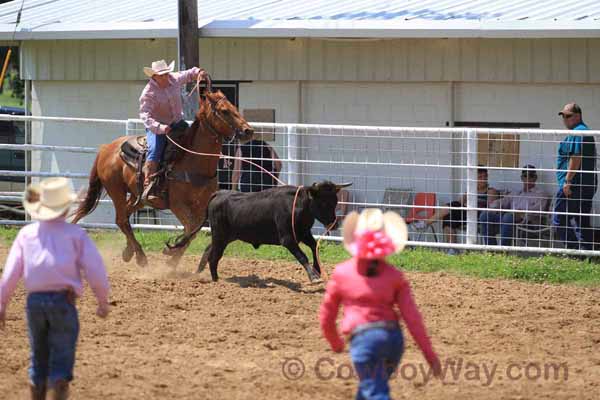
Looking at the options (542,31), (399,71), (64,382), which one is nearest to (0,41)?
(399,71)

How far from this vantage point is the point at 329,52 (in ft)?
50.1

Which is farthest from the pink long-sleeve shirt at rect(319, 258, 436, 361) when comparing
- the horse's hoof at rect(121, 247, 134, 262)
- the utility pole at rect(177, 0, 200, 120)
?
the utility pole at rect(177, 0, 200, 120)

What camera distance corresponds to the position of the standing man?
39.7 feet

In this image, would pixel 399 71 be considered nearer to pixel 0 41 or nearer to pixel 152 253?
pixel 152 253

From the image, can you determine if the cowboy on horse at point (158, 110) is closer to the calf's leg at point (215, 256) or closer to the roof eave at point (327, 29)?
the calf's leg at point (215, 256)

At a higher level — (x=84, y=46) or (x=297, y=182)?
(x=84, y=46)

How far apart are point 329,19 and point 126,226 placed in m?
4.20

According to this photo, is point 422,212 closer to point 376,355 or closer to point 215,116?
point 215,116

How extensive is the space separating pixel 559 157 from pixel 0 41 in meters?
9.00

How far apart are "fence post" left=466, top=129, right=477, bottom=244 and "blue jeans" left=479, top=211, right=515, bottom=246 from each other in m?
0.12

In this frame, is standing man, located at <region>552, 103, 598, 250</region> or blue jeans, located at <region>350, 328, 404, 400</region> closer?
blue jeans, located at <region>350, 328, 404, 400</region>

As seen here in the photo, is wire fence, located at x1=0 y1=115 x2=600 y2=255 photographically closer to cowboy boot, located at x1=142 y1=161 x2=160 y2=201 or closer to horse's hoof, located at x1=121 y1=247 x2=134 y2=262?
cowboy boot, located at x1=142 y1=161 x2=160 y2=201

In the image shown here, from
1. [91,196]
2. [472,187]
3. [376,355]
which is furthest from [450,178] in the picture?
[376,355]

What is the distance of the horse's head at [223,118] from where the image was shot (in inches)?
448
